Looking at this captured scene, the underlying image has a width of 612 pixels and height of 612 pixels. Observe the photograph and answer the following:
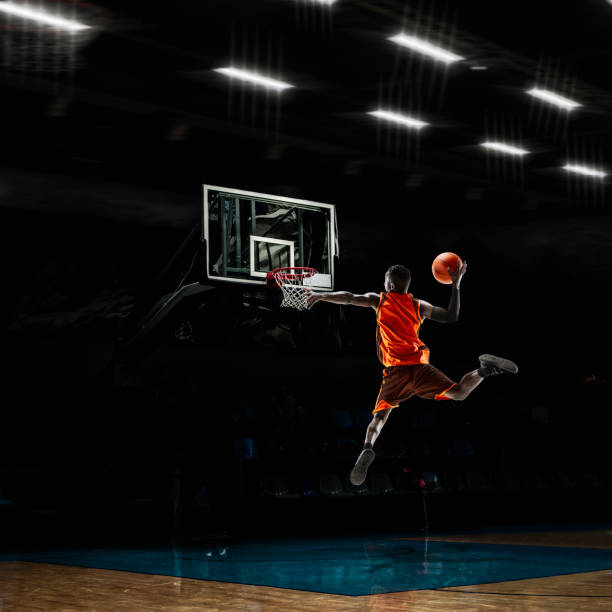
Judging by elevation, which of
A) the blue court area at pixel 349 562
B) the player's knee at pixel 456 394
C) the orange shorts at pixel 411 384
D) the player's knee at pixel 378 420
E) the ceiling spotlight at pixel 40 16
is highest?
the ceiling spotlight at pixel 40 16

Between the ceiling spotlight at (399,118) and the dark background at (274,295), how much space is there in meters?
0.23

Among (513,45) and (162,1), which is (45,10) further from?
(513,45)

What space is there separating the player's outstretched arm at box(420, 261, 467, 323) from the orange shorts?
42cm

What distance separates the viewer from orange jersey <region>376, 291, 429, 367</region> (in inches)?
289

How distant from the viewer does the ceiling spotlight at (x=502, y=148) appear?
14438mm

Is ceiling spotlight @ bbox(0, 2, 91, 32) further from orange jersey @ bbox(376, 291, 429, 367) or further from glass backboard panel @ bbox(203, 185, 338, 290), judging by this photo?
orange jersey @ bbox(376, 291, 429, 367)

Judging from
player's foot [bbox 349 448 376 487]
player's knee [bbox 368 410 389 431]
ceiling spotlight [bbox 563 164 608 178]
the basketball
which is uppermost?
ceiling spotlight [bbox 563 164 608 178]

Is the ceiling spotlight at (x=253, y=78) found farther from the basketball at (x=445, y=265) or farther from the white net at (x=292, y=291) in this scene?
the basketball at (x=445, y=265)

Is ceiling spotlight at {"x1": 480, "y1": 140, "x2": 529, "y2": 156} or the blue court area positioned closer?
the blue court area

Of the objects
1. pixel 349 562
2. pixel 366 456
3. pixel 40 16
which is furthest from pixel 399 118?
pixel 366 456

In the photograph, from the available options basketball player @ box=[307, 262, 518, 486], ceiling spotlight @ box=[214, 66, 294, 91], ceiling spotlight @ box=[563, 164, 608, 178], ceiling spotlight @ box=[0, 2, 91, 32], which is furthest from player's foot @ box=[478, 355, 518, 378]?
ceiling spotlight @ box=[563, 164, 608, 178]

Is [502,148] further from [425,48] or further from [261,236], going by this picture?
[261,236]

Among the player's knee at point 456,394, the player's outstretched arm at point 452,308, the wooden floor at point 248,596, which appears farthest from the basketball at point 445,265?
the wooden floor at point 248,596

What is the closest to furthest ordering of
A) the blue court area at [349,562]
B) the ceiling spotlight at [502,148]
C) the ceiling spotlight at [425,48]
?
the blue court area at [349,562] → the ceiling spotlight at [425,48] → the ceiling spotlight at [502,148]
